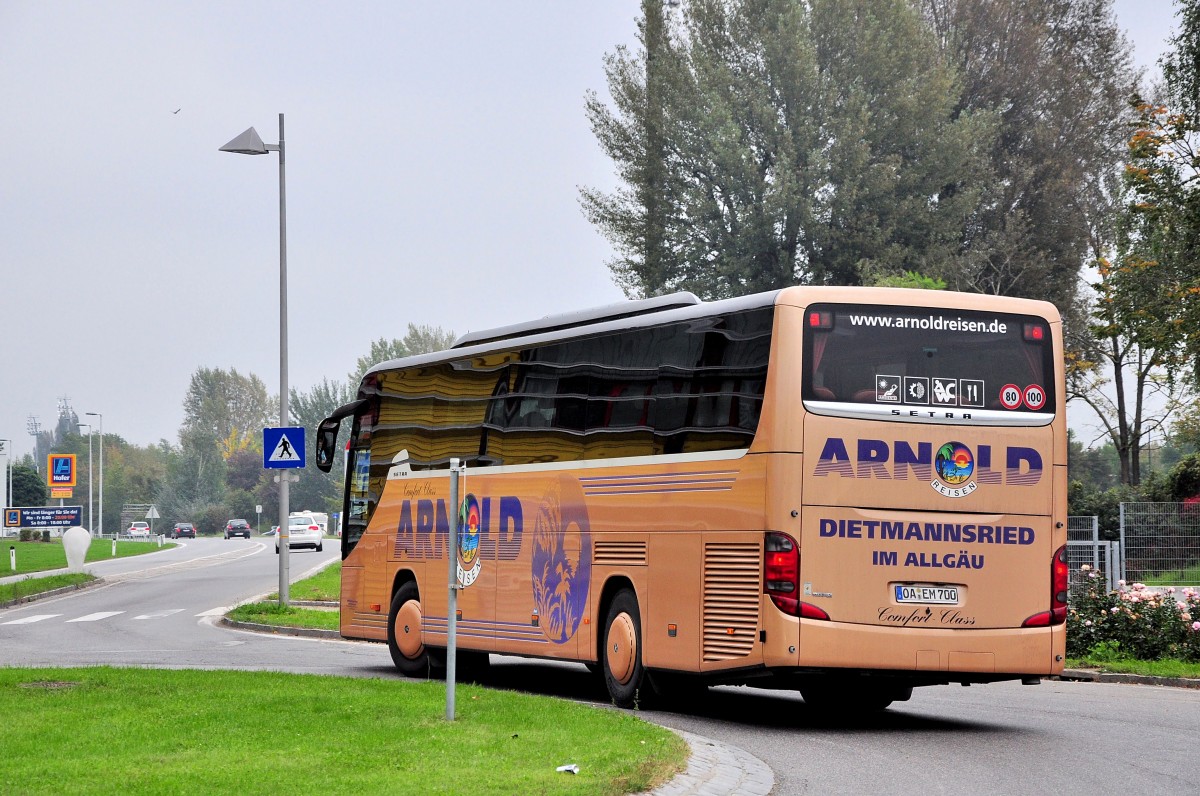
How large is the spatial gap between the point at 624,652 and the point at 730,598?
1.78m

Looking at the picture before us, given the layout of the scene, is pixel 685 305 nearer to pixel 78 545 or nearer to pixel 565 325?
pixel 565 325

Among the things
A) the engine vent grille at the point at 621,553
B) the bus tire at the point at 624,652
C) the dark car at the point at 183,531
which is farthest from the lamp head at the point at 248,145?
the dark car at the point at 183,531

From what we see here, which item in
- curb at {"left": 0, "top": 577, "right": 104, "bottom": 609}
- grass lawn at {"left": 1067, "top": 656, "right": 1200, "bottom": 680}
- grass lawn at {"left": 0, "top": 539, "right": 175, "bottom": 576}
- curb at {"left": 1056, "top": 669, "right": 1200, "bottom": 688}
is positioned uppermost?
grass lawn at {"left": 1067, "top": 656, "right": 1200, "bottom": 680}

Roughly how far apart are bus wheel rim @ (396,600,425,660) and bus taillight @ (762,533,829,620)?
260 inches

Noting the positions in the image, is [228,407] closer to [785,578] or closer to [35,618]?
[35,618]

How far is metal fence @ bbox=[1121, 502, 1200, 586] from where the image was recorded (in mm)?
25641

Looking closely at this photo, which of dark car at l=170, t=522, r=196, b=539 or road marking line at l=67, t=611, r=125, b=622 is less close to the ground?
road marking line at l=67, t=611, r=125, b=622

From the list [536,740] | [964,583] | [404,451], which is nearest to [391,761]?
[536,740]

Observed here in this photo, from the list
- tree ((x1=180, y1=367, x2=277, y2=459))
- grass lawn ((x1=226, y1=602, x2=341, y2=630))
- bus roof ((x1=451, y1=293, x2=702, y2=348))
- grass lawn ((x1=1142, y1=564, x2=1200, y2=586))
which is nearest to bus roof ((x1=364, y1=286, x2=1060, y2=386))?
bus roof ((x1=451, y1=293, x2=702, y2=348))

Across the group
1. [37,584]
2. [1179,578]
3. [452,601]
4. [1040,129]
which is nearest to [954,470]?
[452,601]

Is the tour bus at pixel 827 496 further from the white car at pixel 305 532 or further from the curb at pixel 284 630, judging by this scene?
the white car at pixel 305 532

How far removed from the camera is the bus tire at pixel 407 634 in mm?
18266

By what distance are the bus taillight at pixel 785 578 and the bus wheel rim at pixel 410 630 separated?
21.7 ft

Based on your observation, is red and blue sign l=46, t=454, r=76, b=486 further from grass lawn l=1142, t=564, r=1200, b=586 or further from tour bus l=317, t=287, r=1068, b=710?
tour bus l=317, t=287, r=1068, b=710
